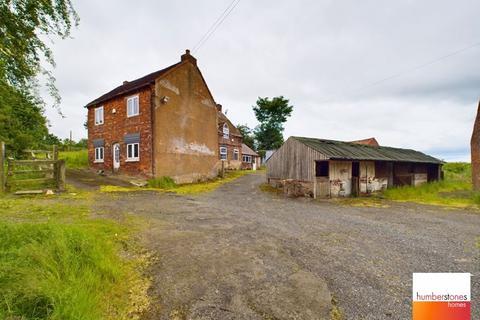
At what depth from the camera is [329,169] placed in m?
14.9

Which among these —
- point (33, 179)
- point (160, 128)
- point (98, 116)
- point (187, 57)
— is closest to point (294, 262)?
point (33, 179)

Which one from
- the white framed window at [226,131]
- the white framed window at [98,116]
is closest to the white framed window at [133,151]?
the white framed window at [98,116]

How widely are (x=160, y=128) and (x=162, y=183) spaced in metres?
4.02

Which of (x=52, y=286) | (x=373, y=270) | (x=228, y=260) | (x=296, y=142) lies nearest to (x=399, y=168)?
(x=296, y=142)

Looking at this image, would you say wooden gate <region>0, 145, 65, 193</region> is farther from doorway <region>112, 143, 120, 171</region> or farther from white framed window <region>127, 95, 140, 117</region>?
white framed window <region>127, 95, 140, 117</region>

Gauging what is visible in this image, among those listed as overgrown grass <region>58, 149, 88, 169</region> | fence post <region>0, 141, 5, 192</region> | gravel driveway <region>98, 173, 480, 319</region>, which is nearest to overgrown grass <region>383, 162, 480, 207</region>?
gravel driveway <region>98, 173, 480, 319</region>

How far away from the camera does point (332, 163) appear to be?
14953 millimetres

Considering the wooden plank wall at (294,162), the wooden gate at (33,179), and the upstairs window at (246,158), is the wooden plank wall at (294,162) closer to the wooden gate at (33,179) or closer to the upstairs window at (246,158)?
the wooden gate at (33,179)

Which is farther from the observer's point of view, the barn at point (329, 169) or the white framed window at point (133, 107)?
the white framed window at point (133, 107)

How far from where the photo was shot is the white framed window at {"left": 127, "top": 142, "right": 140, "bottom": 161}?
17.4 metres

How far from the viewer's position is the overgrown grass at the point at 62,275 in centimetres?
254

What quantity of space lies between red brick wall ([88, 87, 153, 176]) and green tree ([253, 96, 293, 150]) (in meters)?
39.7

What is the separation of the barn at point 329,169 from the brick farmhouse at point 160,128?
692 cm

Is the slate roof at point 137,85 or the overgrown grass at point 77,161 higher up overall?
the slate roof at point 137,85
